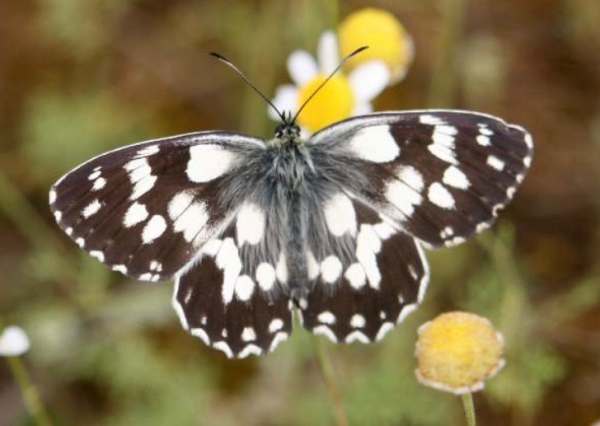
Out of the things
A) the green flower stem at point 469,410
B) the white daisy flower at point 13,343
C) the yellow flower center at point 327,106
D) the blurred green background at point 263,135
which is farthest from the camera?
the blurred green background at point 263,135

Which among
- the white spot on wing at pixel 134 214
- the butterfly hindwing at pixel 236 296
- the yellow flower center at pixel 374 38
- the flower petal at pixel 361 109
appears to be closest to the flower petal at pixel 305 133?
the flower petal at pixel 361 109

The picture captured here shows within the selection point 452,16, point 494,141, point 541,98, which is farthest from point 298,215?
point 541,98

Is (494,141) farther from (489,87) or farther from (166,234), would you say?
(489,87)

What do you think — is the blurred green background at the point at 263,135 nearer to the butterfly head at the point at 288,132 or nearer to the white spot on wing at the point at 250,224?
the butterfly head at the point at 288,132

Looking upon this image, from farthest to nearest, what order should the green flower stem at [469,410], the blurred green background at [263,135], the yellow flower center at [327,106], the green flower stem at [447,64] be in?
the green flower stem at [447,64] → the blurred green background at [263,135] → the yellow flower center at [327,106] → the green flower stem at [469,410]

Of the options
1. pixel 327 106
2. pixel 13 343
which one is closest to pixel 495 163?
pixel 327 106

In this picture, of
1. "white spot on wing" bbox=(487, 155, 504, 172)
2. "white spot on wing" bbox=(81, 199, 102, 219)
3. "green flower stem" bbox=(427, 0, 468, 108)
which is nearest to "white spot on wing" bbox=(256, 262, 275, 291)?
"white spot on wing" bbox=(81, 199, 102, 219)
